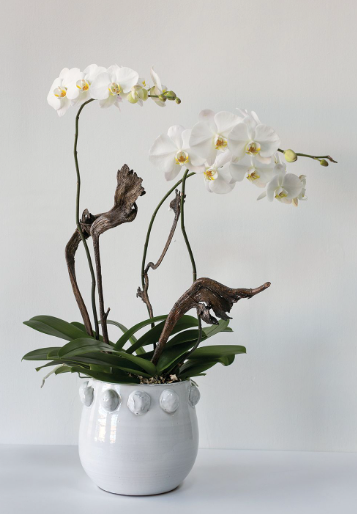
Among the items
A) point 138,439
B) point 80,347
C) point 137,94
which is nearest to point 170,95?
point 137,94

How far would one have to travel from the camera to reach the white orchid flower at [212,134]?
88cm

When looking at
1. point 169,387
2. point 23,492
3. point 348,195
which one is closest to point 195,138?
point 169,387

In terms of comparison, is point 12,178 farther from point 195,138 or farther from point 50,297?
point 195,138

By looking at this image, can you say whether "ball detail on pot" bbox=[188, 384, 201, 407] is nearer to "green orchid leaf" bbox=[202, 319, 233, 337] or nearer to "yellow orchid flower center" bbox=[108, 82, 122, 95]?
"green orchid leaf" bbox=[202, 319, 233, 337]

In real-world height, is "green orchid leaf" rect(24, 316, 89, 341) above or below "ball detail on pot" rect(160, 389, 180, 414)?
above

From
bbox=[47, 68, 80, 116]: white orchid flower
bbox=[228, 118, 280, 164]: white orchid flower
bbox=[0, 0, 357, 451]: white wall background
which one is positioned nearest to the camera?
bbox=[228, 118, 280, 164]: white orchid flower

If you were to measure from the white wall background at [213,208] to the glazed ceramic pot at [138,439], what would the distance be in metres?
0.33

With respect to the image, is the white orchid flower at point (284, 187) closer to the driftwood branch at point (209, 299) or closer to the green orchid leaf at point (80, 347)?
the driftwood branch at point (209, 299)

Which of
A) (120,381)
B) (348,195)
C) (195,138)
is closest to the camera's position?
(195,138)

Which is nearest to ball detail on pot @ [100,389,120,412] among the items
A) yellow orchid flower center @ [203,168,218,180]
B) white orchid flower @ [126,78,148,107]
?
yellow orchid flower center @ [203,168,218,180]

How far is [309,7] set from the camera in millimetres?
1274

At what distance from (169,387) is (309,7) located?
0.91 meters

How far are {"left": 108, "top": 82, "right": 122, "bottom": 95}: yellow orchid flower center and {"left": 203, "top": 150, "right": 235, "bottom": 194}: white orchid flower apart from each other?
21 cm

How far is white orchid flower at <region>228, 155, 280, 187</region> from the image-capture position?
35.2 inches
